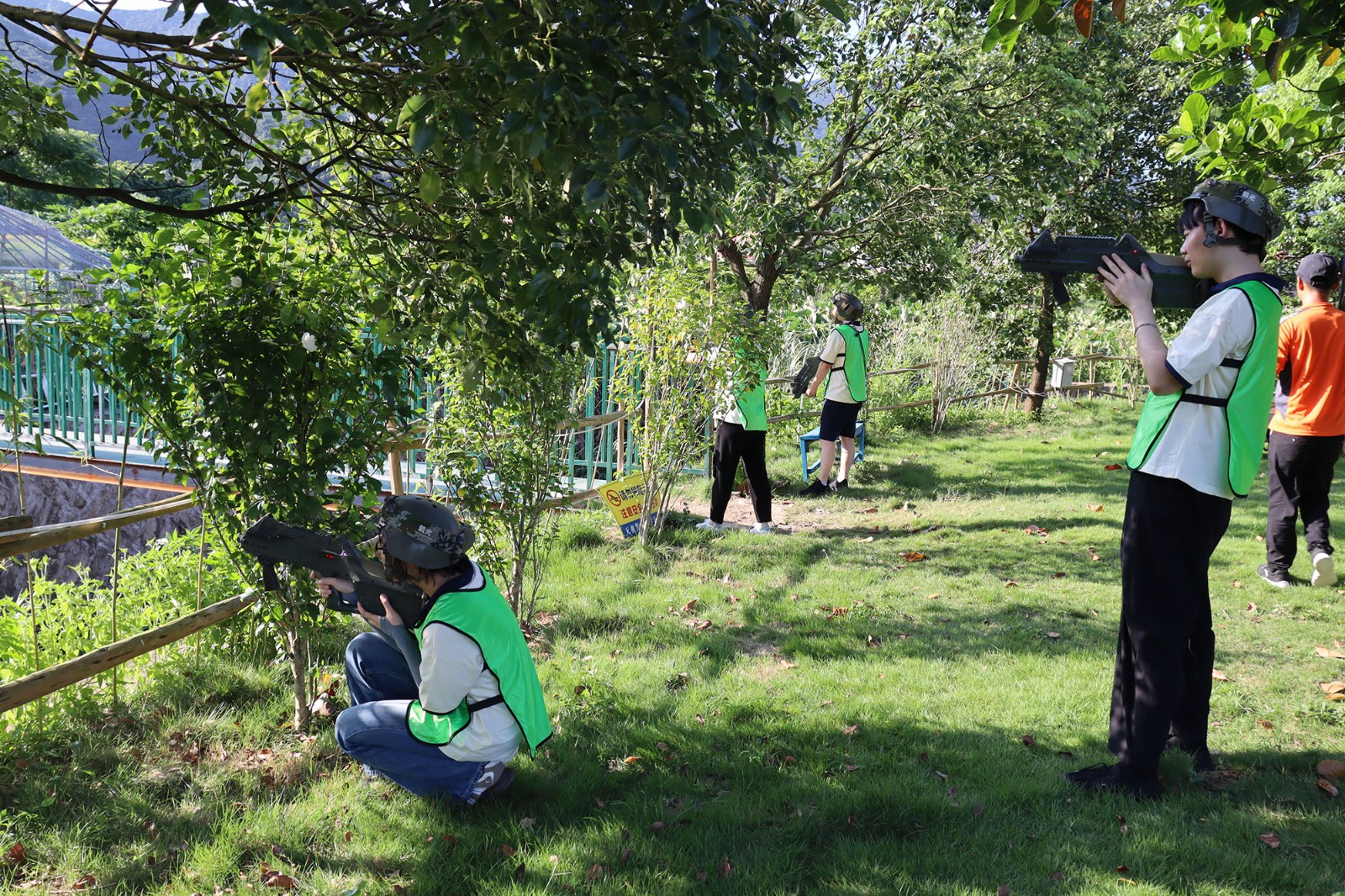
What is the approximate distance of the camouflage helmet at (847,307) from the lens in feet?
30.4

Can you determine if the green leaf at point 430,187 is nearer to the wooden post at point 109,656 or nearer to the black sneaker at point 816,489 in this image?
the wooden post at point 109,656

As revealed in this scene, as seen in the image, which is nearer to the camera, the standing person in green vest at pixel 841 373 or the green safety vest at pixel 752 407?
the green safety vest at pixel 752 407

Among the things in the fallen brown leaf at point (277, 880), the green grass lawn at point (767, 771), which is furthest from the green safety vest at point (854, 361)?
the fallen brown leaf at point (277, 880)

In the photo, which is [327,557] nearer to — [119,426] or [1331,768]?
[1331,768]

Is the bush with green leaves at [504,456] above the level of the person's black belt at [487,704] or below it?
above

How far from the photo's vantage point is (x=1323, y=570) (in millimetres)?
6406

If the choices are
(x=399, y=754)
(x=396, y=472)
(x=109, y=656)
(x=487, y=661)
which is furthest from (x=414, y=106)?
(x=396, y=472)

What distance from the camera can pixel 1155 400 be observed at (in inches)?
143

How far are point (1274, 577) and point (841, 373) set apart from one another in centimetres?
408

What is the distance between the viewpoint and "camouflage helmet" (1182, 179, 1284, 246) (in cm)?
346

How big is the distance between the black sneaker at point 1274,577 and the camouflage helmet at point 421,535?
5714 mm

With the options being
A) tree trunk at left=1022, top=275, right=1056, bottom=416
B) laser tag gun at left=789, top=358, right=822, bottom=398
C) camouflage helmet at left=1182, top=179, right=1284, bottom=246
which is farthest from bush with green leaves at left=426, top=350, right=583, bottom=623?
tree trunk at left=1022, top=275, right=1056, bottom=416

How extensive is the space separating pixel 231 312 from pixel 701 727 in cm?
274

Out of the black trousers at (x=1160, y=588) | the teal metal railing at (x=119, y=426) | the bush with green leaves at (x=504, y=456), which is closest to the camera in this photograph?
the black trousers at (x=1160, y=588)
